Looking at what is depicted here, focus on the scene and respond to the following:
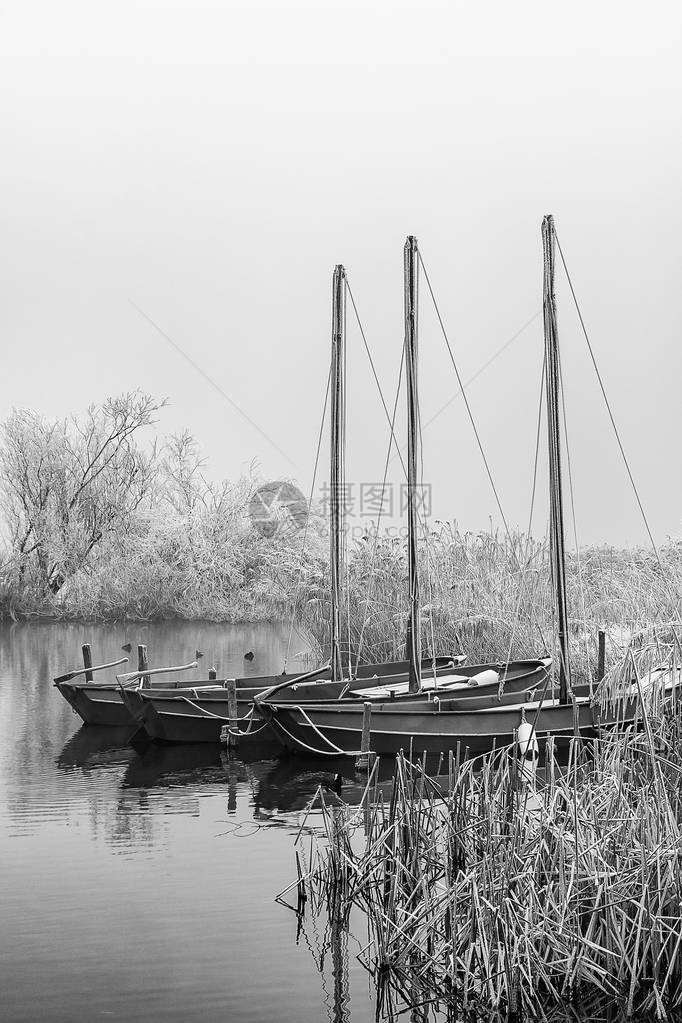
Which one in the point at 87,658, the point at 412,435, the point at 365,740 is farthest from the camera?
the point at 87,658

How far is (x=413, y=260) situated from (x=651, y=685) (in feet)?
22.0

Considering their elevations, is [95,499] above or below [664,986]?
above

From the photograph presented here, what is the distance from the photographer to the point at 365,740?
9312 millimetres

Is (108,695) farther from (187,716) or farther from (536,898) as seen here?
(536,898)

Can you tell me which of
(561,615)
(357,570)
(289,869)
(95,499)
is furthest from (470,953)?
(95,499)

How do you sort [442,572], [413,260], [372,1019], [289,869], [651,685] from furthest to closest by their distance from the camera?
[442,572], [413,260], [289,869], [651,685], [372,1019]

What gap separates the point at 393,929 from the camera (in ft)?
16.8

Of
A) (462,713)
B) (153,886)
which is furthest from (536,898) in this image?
(462,713)

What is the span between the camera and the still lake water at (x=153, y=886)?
5.11 metres

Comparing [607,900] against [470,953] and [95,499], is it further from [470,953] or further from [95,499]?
[95,499]

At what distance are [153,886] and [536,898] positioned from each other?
2.99m

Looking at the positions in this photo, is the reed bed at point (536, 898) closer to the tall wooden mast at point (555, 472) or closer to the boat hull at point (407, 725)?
the boat hull at point (407, 725)

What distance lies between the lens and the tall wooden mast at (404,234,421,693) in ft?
36.9

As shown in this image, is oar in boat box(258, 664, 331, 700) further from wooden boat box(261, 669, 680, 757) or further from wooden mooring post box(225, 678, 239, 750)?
wooden boat box(261, 669, 680, 757)
